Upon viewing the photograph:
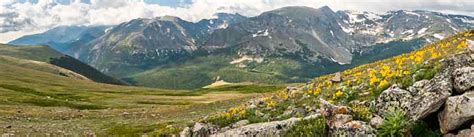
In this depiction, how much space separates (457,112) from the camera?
15.9 meters

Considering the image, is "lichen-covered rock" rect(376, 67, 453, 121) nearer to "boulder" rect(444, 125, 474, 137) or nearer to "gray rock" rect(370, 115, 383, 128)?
"gray rock" rect(370, 115, 383, 128)

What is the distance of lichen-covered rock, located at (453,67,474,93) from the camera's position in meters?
17.1

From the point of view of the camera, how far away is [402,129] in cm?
1661

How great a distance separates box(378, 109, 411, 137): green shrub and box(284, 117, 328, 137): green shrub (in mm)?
2273

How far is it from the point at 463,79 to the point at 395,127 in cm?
331

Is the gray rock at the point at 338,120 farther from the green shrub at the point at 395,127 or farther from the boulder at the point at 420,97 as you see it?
the boulder at the point at 420,97

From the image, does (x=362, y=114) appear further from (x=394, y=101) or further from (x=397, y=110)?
(x=394, y=101)

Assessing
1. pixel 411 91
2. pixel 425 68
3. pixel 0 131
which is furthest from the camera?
pixel 0 131

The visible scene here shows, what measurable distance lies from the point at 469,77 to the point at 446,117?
6.95 feet

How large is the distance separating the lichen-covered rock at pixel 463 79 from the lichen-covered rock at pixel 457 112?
1.45 ft

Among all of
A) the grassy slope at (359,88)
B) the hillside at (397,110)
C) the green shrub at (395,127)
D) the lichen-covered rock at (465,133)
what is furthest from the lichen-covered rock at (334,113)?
the lichen-covered rock at (465,133)

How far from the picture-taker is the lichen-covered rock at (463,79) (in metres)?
17.1

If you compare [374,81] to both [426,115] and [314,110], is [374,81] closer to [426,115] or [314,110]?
[314,110]

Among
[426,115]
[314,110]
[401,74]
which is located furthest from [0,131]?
[426,115]
